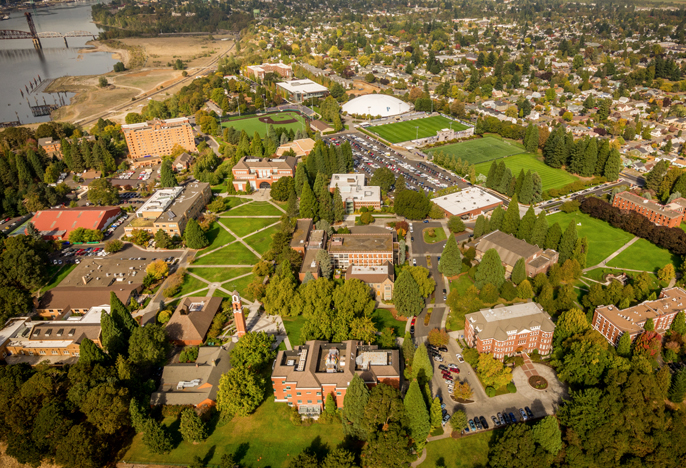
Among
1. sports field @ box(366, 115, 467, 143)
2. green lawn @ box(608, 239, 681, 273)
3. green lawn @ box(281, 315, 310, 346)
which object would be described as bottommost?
green lawn @ box(608, 239, 681, 273)

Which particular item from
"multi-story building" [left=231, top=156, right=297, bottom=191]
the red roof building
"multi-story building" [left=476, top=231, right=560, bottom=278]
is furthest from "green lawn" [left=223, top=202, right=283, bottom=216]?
"multi-story building" [left=476, top=231, right=560, bottom=278]

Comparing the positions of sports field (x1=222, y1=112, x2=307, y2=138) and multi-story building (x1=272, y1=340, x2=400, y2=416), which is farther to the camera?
sports field (x1=222, y1=112, x2=307, y2=138)

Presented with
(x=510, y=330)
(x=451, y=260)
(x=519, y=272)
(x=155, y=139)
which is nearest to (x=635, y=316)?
(x=519, y=272)

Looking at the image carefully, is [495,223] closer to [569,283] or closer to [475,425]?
[569,283]

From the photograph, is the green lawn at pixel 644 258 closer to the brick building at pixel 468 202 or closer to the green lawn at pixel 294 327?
the brick building at pixel 468 202

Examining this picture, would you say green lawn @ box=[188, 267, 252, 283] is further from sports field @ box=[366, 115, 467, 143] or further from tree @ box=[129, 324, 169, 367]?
sports field @ box=[366, 115, 467, 143]

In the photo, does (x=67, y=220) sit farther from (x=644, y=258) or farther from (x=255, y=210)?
(x=644, y=258)

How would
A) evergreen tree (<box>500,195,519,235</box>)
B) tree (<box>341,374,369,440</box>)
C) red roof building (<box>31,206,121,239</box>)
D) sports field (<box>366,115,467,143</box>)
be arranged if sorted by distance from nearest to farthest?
tree (<box>341,374,369,440</box>)
evergreen tree (<box>500,195,519,235</box>)
red roof building (<box>31,206,121,239</box>)
sports field (<box>366,115,467,143</box>)
